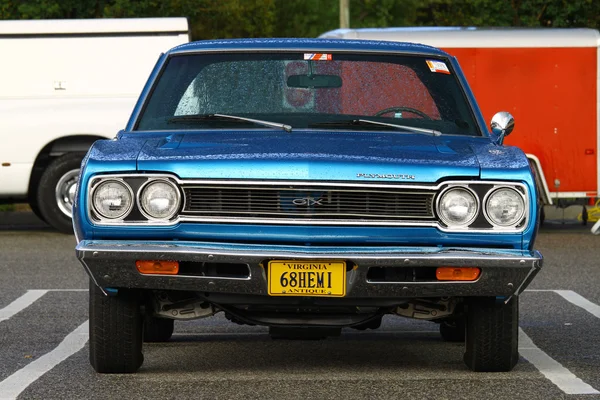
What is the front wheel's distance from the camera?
17406mm

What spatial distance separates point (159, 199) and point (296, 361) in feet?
5.12

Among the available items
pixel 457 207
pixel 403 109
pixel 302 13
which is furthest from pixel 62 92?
pixel 302 13

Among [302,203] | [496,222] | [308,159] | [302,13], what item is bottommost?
[496,222]

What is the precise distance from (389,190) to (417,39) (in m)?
12.0

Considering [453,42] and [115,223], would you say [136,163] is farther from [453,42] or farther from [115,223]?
[453,42]

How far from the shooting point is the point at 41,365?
7434 millimetres

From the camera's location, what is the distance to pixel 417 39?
59.6ft

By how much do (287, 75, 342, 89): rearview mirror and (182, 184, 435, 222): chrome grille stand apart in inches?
50.3

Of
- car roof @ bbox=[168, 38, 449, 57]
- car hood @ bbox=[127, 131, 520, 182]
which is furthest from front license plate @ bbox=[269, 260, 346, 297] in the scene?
car roof @ bbox=[168, 38, 449, 57]

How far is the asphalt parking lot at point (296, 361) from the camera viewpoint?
259 inches

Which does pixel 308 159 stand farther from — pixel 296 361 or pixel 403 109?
pixel 296 361

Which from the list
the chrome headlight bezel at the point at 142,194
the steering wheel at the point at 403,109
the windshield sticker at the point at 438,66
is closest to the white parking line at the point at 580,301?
the windshield sticker at the point at 438,66

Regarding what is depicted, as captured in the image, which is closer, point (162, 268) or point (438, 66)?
point (162, 268)

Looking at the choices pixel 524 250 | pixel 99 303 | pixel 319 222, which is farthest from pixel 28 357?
pixel 524 250
